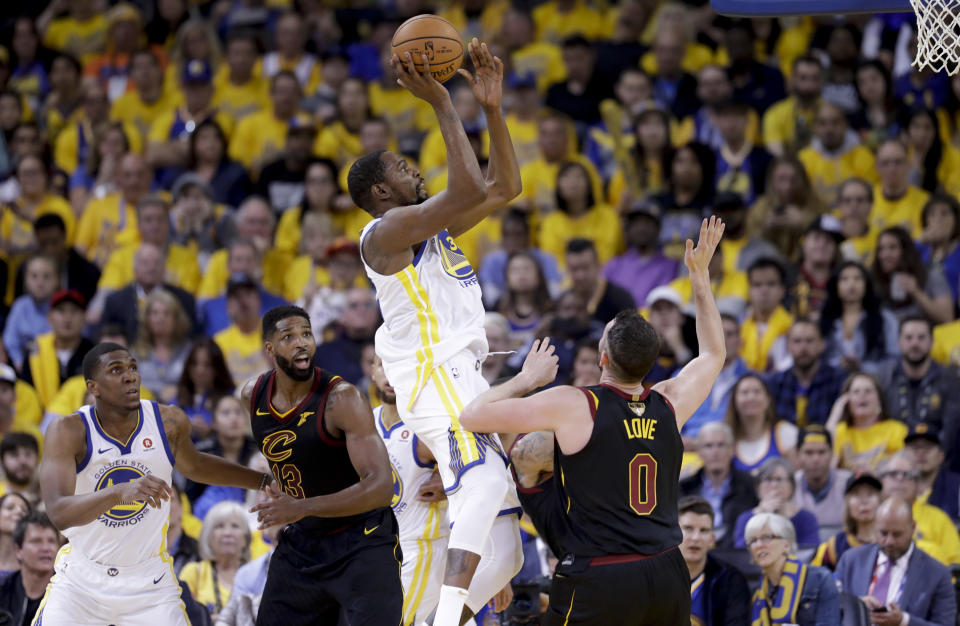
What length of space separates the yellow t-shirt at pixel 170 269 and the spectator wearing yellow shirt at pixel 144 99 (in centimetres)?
272

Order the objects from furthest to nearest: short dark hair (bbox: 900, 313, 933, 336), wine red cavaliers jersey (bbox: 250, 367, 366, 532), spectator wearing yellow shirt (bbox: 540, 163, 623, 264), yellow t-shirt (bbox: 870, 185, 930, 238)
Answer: spectator wearing yellow shirt (bbox: 540, 163, 623, 264) → yellow t-shirt (bbox: 870, 185, 930, 238) → short dark hair (bbox: 900, 313, 933, 336) → wine red cavaliers jersey (bbox: 250, 367, 366, 532)

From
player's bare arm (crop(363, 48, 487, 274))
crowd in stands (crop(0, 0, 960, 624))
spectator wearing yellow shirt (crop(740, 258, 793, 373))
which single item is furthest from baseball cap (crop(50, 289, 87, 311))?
player's bare arm (crop(363, 48, 487, 274))

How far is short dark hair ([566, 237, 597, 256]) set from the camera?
1255cm

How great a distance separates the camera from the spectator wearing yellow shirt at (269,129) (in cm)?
1557

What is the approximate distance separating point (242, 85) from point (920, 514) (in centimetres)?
960

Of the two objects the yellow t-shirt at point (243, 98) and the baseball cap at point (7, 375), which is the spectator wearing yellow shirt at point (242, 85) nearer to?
the yellow t-shirt at point (243, 98)

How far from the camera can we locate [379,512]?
7.35 metres

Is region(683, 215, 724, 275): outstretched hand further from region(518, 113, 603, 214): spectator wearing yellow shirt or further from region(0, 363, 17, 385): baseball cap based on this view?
region(0, 363, 17, 385): baseball cap

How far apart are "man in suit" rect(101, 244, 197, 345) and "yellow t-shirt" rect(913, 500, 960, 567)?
22.4 ft

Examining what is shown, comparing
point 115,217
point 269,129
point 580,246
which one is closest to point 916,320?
point 580,246

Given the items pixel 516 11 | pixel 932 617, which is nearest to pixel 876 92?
pixel 516 11

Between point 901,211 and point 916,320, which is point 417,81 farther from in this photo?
point 901,211

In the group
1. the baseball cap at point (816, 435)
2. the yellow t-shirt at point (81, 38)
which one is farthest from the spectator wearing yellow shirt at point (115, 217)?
the baseball cap at point (816, 435)

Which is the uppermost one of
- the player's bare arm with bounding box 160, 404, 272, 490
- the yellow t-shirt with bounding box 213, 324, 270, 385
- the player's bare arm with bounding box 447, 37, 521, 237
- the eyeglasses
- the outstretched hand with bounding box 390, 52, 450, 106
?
the outstretched hand with bounding box 390, 52, 450, 106
